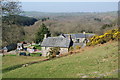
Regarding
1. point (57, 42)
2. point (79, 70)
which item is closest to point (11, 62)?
point (57, 42)

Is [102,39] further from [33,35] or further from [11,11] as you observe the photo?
[33,35]

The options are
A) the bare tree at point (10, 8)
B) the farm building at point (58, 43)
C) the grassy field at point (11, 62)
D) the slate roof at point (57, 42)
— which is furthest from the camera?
the slate roof at point (57, 42)

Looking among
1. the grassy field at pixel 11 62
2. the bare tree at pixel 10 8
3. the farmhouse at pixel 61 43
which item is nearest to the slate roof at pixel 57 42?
the farmhouse at pixel 61 43

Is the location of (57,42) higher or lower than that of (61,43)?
higher

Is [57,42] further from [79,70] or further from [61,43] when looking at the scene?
[79,70]

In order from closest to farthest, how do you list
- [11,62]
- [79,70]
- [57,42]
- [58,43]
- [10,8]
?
[79,70] → [10,8] → [11,62] → [58,43] → [57,42]

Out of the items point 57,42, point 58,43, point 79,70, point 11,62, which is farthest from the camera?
point 57,42

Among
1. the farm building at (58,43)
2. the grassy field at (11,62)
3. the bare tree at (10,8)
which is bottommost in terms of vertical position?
the grassy field at (11,62)

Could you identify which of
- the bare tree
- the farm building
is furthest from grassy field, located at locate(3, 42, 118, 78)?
the farm building

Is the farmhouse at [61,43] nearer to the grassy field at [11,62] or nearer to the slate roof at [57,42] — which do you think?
the slate roof at [57,42]

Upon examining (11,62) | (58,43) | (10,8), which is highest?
(10,8)

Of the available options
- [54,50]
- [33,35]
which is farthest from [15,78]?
[33,35]

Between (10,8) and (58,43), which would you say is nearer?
(10,8)

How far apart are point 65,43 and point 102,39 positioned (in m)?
18.5
